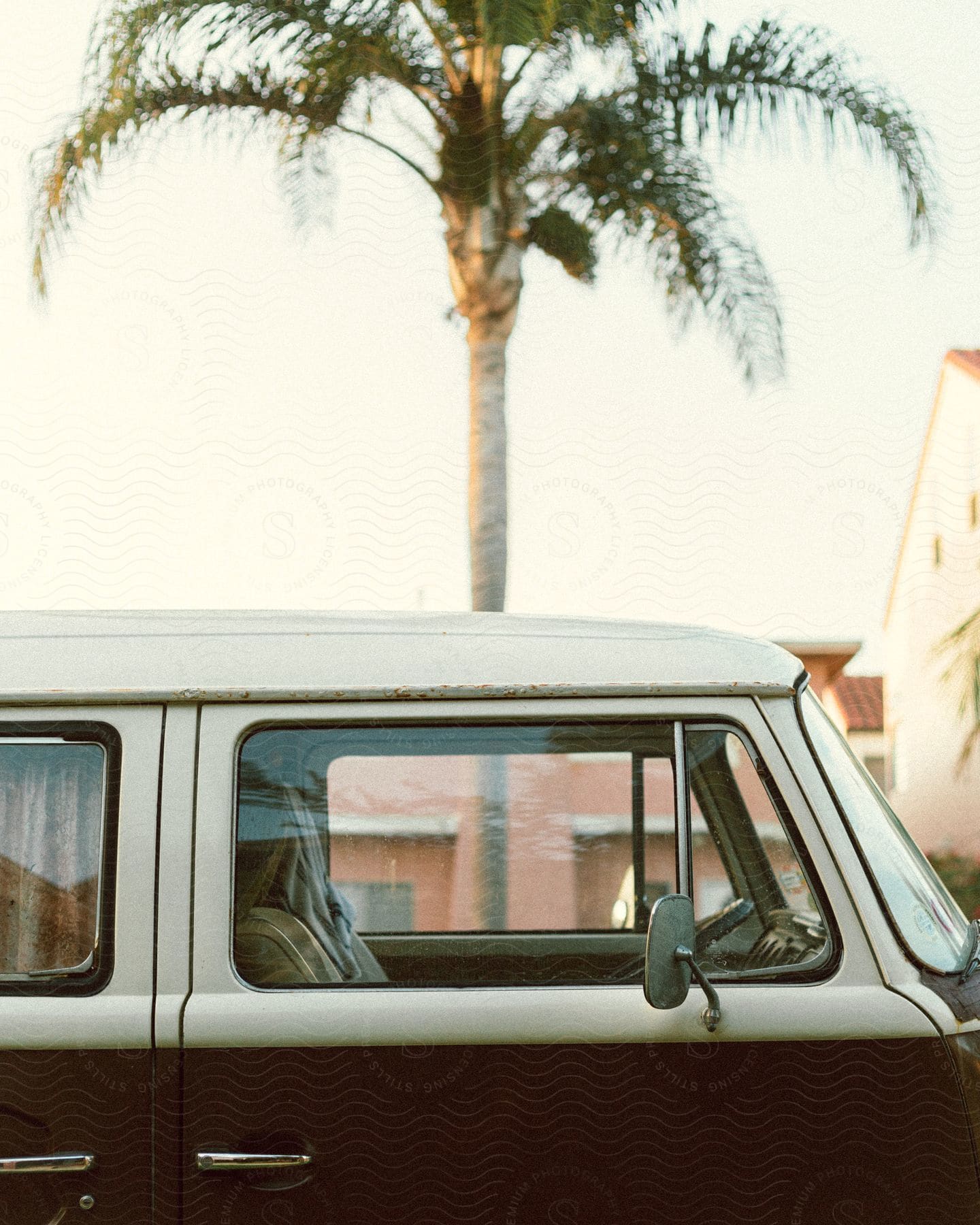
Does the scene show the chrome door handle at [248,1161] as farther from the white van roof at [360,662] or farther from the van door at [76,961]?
the white van roof at [360,662]

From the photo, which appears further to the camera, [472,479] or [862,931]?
[472,479]

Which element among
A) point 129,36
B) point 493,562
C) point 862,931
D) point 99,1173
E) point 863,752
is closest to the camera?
point 99,1173

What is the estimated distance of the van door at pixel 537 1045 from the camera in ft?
6.35

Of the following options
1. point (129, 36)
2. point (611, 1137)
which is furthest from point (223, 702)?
point (129, 36)

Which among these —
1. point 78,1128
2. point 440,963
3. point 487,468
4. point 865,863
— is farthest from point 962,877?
point 78,1128

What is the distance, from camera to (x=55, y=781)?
2133mm

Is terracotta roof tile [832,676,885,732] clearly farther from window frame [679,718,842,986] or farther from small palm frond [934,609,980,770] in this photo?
window frame [679,718,842,986]

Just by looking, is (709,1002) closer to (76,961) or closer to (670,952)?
(670,952)

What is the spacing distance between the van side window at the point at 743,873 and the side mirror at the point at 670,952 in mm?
180

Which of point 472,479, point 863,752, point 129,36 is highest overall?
point 129,36

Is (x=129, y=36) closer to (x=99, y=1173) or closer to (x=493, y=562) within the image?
(x=493, y=562)

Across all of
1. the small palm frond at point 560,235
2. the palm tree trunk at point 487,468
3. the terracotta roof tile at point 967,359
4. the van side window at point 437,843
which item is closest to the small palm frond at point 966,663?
the palm tree trunk at point 487,468

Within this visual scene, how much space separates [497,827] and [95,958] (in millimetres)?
811

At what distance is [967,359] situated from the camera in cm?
1295
